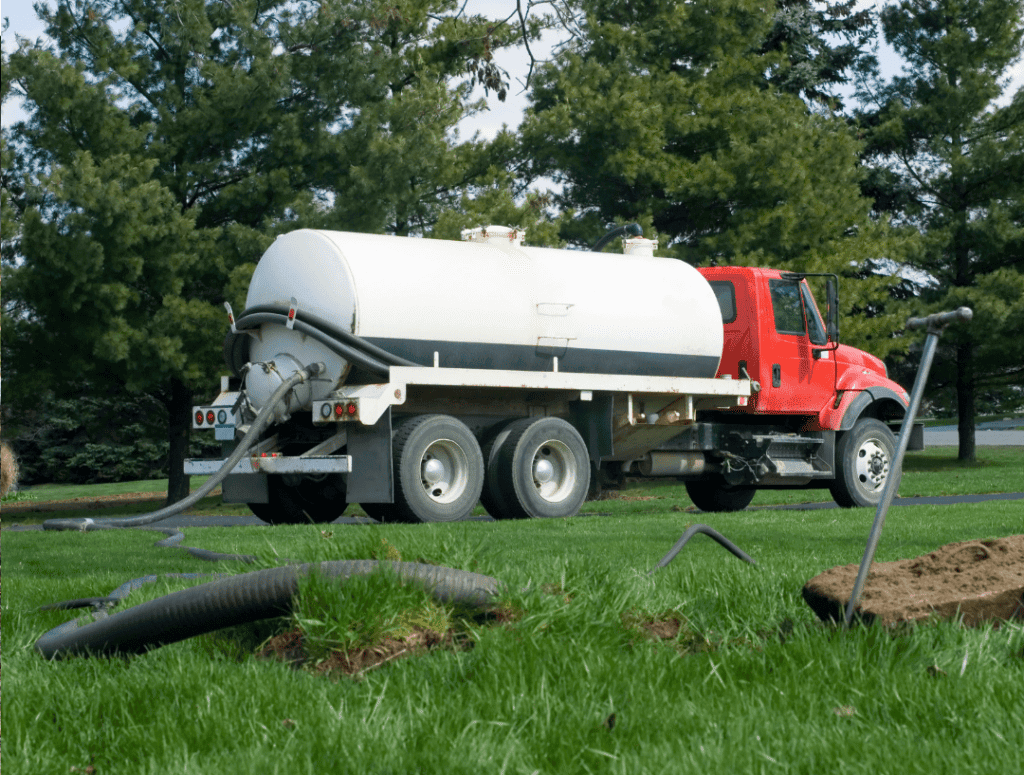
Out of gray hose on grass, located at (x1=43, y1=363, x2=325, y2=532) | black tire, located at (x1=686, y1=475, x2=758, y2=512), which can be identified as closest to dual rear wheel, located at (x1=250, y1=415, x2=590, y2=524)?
gray hose on grass, located at (x1=43, y1=363, x2=325, y2=532)

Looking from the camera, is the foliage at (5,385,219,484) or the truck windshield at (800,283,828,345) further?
the foliage at (5,385,219,484)

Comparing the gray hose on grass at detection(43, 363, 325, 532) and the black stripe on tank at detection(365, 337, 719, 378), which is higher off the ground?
the black stripe on tank at detection(365, 337, 719, 378)

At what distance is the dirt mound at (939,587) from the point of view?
3992 mm

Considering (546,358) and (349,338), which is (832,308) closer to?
(546,358)

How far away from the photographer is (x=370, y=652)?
147 inches

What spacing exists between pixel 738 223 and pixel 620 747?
22.1 m

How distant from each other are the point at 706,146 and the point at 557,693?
76.0 feet

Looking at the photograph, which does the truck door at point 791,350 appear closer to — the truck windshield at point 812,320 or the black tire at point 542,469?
the truck windshield at point 812,320

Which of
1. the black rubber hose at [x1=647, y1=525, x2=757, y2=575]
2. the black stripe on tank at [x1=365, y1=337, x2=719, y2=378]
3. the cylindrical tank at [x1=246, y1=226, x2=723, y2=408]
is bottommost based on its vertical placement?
the black rubber hose at [x1=647, y1=525, x2=757, y2=575]

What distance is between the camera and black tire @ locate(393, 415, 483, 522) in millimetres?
12820

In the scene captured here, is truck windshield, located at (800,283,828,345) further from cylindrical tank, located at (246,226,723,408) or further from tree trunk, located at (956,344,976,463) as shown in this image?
tree trunk, located at (956,344,976,463)

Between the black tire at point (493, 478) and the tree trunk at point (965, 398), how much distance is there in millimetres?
19974

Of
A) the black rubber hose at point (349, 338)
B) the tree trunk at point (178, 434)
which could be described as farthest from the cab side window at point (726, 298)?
the tree trunk at point (178, 434)

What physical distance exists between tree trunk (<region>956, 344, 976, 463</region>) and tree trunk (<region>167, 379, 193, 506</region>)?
1921 cm
